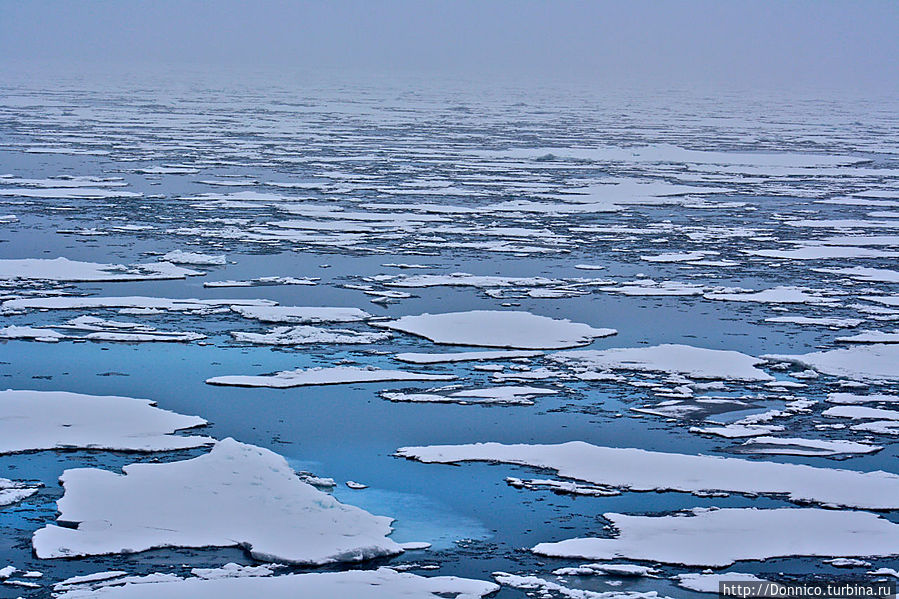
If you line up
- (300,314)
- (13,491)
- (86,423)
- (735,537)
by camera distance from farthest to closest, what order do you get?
(300,314) < (86,423) < (13,491) < (735,537)

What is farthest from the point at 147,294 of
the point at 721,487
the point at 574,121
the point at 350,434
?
the point at 574,121

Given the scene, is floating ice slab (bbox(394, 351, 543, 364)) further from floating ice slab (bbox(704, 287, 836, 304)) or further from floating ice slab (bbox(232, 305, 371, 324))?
floating ice slab (bbox(704, 287, 836, 304))

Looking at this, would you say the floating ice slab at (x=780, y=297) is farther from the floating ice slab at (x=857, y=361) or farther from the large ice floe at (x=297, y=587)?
the large ice floe at (x=297, y=587)

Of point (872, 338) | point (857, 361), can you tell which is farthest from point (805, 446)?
point (872, 338)

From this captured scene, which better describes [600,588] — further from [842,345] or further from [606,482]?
[842,345]

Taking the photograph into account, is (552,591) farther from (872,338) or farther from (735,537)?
(872,338)

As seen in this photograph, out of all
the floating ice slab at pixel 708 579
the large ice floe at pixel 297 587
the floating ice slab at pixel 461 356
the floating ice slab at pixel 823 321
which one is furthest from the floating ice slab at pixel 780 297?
the large ice floe at pixel 297 587
